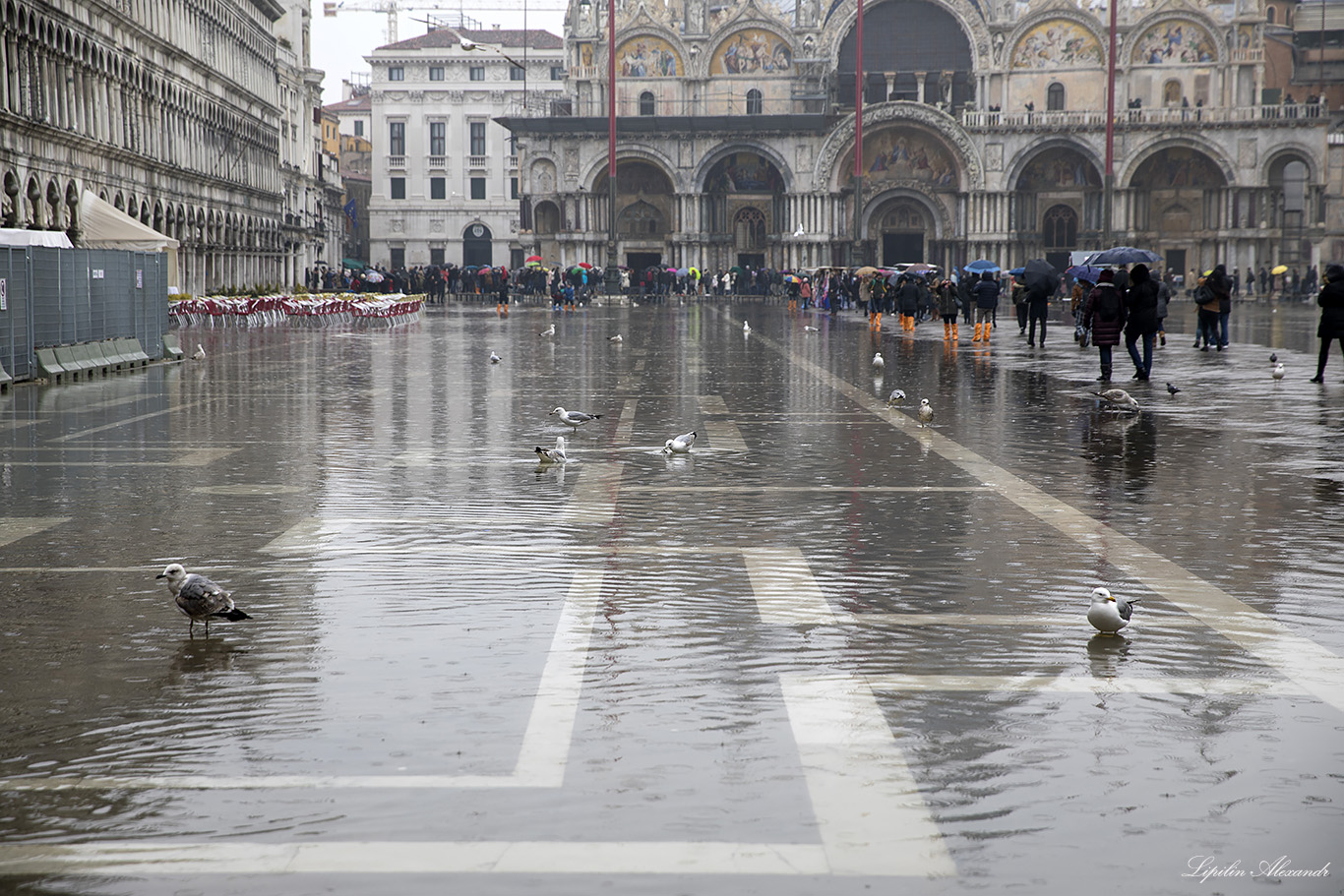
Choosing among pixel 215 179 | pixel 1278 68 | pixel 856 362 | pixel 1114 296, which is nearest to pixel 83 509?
pixel 1114 296

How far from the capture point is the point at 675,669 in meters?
5.85

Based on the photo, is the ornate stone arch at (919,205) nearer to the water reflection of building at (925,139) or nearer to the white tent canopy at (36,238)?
the water reflection of building at (925,139)

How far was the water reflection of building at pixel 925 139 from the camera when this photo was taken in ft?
240

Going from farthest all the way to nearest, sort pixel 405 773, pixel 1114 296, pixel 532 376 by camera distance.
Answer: pixel 532 376, pixel 1114 296, pixel 405 773

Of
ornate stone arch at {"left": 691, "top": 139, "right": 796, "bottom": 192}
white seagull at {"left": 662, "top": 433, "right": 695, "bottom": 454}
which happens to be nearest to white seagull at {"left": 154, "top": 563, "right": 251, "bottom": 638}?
white seagull at {"left": 662, "top": 433, "right": 695, "bottom": 454}

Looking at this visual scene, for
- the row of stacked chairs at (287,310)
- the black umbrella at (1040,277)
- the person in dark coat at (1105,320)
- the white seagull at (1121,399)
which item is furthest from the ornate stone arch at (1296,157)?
the white seagull at (1121,399)

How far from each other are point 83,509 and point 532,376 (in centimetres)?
1254

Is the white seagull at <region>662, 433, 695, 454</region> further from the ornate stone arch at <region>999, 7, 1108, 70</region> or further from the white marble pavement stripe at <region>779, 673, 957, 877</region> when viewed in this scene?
the ornate stone arch at <region>999, 7, 1108, 70</region>

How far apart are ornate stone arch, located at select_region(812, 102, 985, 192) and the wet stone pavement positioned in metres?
61.9

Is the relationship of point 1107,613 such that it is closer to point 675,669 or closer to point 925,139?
point 675,669

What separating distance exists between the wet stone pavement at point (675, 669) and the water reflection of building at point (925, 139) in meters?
62.6

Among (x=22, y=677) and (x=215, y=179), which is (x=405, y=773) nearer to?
(x=22, y=677)

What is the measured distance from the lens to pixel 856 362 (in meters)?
25.5

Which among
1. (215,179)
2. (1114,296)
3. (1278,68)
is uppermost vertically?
(1278,68)
